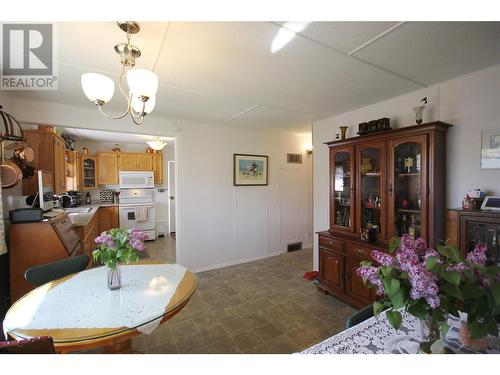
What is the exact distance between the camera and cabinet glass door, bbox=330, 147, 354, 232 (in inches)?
108

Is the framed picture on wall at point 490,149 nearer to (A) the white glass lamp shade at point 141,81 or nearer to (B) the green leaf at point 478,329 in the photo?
(B) the green leaf at point 478,329

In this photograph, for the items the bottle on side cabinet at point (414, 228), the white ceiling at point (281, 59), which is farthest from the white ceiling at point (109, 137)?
the bottle on side cabinet at point (414, 228)

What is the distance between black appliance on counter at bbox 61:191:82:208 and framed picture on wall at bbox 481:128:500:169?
620 centimetres

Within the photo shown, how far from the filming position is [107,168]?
5355mm

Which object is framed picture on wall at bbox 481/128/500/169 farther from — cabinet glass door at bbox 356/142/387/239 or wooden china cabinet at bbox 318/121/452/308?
cabinet glass door at bbox 356/142/387/239

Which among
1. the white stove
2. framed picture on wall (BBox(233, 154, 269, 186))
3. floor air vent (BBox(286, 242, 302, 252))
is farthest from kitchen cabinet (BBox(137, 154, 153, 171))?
floor air vent (BBox(286, 242, 302, 252))

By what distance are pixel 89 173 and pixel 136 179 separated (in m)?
1.08

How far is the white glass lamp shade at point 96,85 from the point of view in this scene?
4.25 ft

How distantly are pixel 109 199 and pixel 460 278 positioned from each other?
6359mm

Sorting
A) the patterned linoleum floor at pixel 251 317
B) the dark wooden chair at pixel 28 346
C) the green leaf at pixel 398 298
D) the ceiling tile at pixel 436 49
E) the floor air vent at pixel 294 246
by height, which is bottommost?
the patterned linoleum floor at pixel 251 317

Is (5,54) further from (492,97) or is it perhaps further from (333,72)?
(492,97)

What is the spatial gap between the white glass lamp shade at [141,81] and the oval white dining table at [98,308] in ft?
3.95

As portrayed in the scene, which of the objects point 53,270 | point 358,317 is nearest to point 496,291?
point 358,317

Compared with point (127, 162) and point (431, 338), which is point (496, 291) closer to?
point (431, 338)
